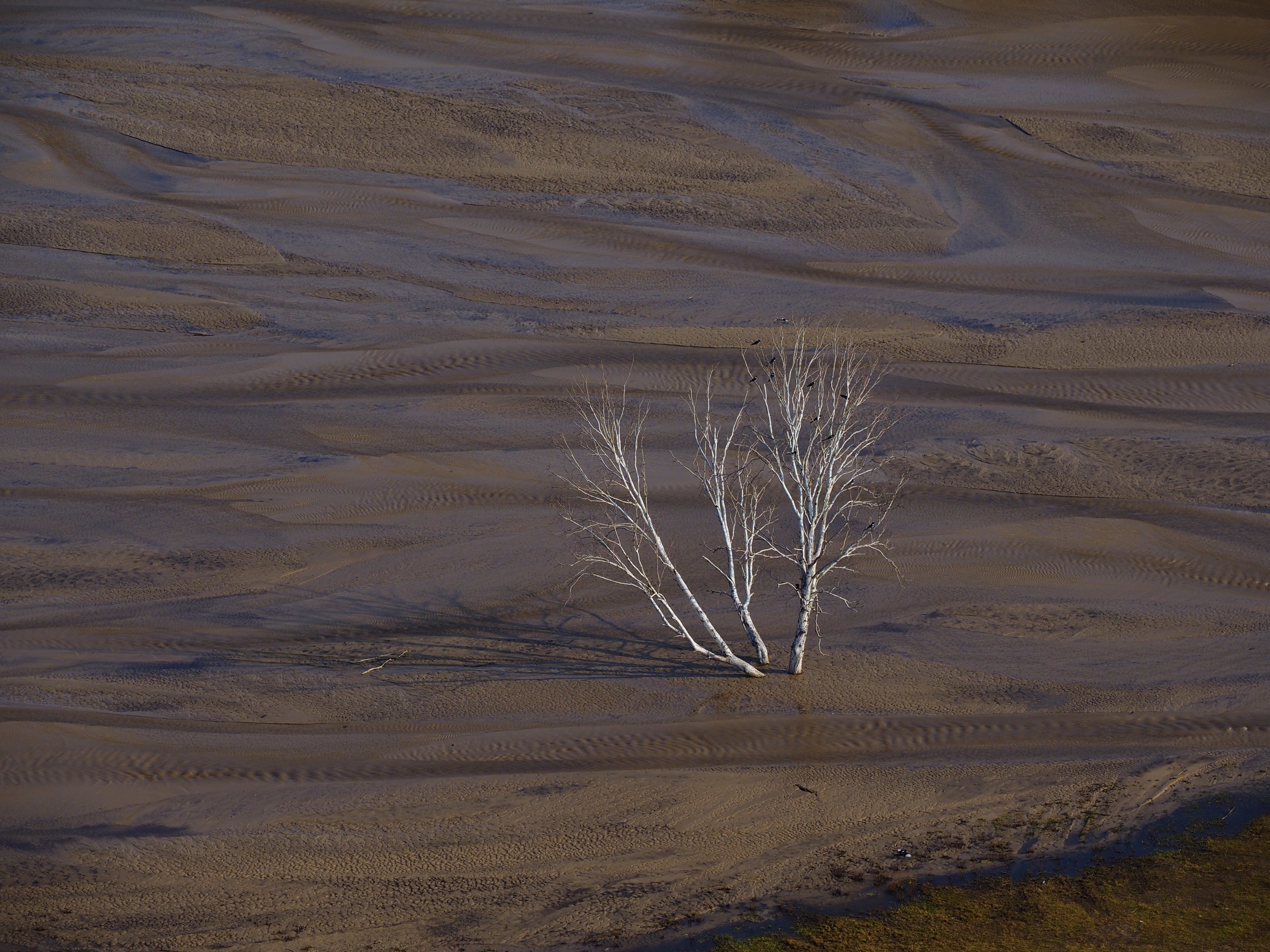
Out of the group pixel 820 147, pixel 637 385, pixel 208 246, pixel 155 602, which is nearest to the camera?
pixel 155 602

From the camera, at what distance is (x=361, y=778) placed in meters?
12.9

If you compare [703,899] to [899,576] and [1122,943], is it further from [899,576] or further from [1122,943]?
[899,576]

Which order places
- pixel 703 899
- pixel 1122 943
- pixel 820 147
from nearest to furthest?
pixel 1122 943 → pixel 703 899 → pixel 820 147

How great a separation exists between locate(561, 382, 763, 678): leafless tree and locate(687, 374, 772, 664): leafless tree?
430mm

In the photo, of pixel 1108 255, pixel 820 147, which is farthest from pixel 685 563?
pixel 820 147

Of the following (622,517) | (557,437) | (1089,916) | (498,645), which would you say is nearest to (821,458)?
(498,645)

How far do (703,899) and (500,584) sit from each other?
5.94 metres

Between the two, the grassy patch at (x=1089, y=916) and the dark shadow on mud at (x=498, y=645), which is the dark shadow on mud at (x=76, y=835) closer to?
the dark shadow on mud at (x=498, y=645)

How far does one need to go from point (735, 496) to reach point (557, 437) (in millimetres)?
3330

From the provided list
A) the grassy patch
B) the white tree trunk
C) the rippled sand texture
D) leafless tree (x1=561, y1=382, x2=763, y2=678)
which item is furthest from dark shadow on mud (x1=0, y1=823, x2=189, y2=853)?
the white tree trunk

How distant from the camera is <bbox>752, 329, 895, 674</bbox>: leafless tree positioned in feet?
44.1

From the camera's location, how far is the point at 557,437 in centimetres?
1927

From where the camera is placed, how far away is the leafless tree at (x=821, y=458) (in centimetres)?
1345

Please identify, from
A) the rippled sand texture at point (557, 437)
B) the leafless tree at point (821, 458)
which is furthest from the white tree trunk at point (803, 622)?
the rippled sand texture at point (557, 437)
